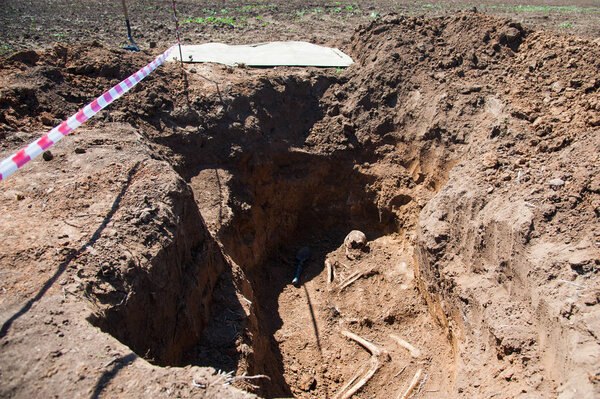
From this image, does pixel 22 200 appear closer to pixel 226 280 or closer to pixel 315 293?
pixel 226 280

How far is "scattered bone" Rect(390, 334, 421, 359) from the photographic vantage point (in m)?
5.02

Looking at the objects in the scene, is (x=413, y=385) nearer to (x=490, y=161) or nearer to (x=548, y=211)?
(x=548, y=211)

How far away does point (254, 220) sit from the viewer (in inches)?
264

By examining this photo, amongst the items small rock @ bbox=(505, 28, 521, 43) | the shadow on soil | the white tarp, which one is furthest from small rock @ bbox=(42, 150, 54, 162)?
small rock @ bbox=(505, 28, 521, 43)

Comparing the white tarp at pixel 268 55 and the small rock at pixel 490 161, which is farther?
the white tarp at pixel 268 55

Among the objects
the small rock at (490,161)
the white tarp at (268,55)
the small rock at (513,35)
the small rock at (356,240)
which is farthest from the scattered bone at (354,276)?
the small rock at (513,35)

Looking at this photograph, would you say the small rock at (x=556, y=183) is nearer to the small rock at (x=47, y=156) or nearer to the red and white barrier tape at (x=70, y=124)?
the red and white barrier tape at (x=70, y=124)

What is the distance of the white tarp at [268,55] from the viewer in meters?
8.01

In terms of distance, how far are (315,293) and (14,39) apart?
1006 centimetres

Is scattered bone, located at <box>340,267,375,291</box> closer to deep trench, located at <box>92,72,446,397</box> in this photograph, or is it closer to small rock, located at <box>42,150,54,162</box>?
deep trench, located at <box>92,72,446,397</box>

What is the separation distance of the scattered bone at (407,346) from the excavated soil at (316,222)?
0.38ft

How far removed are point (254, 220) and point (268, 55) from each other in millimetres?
3899

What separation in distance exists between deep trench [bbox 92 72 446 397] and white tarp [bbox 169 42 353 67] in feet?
2.56

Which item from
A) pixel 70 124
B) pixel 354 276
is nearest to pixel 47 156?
pixel 70 124
